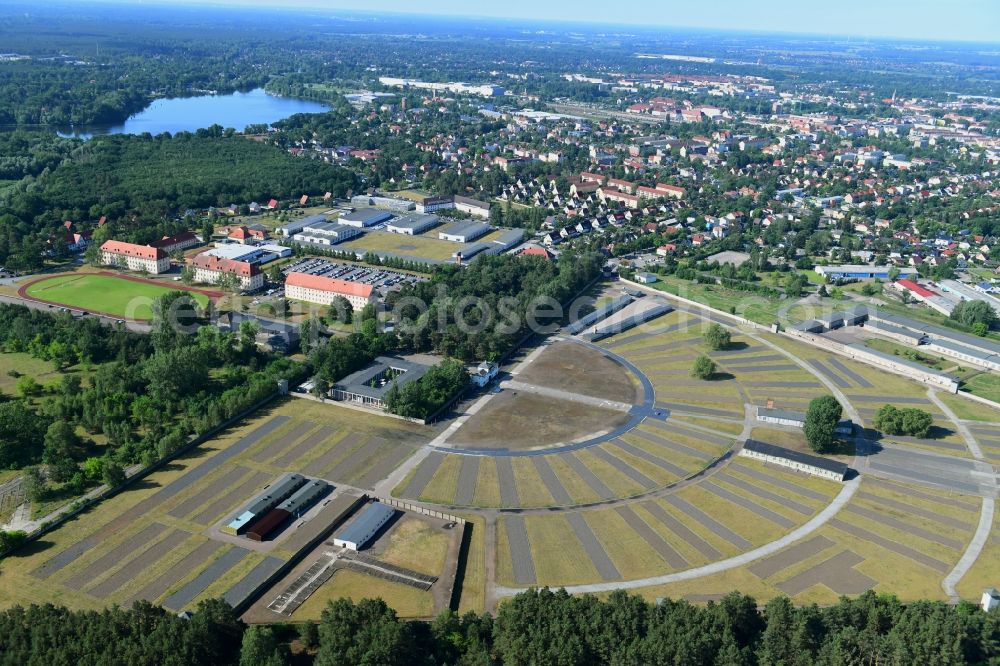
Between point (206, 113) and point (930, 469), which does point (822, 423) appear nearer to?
point (930, 469)

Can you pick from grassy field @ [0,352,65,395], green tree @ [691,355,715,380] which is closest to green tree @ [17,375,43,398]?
grassy field @ [0,352,65,395]

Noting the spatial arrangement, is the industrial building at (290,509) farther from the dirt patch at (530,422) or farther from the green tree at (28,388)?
the green tree at (28,388)

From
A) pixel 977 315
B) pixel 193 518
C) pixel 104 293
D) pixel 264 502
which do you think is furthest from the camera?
pixel 104 293

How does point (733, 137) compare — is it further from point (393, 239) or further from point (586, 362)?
point (586, 362)

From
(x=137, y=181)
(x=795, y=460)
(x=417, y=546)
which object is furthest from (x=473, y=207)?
(x=417, y=546)

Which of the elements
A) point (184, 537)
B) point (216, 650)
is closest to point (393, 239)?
point (184, 537)

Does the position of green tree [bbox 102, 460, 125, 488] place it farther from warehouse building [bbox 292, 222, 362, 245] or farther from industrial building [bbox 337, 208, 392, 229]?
industrial building [bbox 337, 208, 392, 229]

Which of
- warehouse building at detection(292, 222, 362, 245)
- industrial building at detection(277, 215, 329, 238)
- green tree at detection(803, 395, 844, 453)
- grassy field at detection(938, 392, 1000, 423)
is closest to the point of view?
green tree at detection(803, 395, 844, 453)
